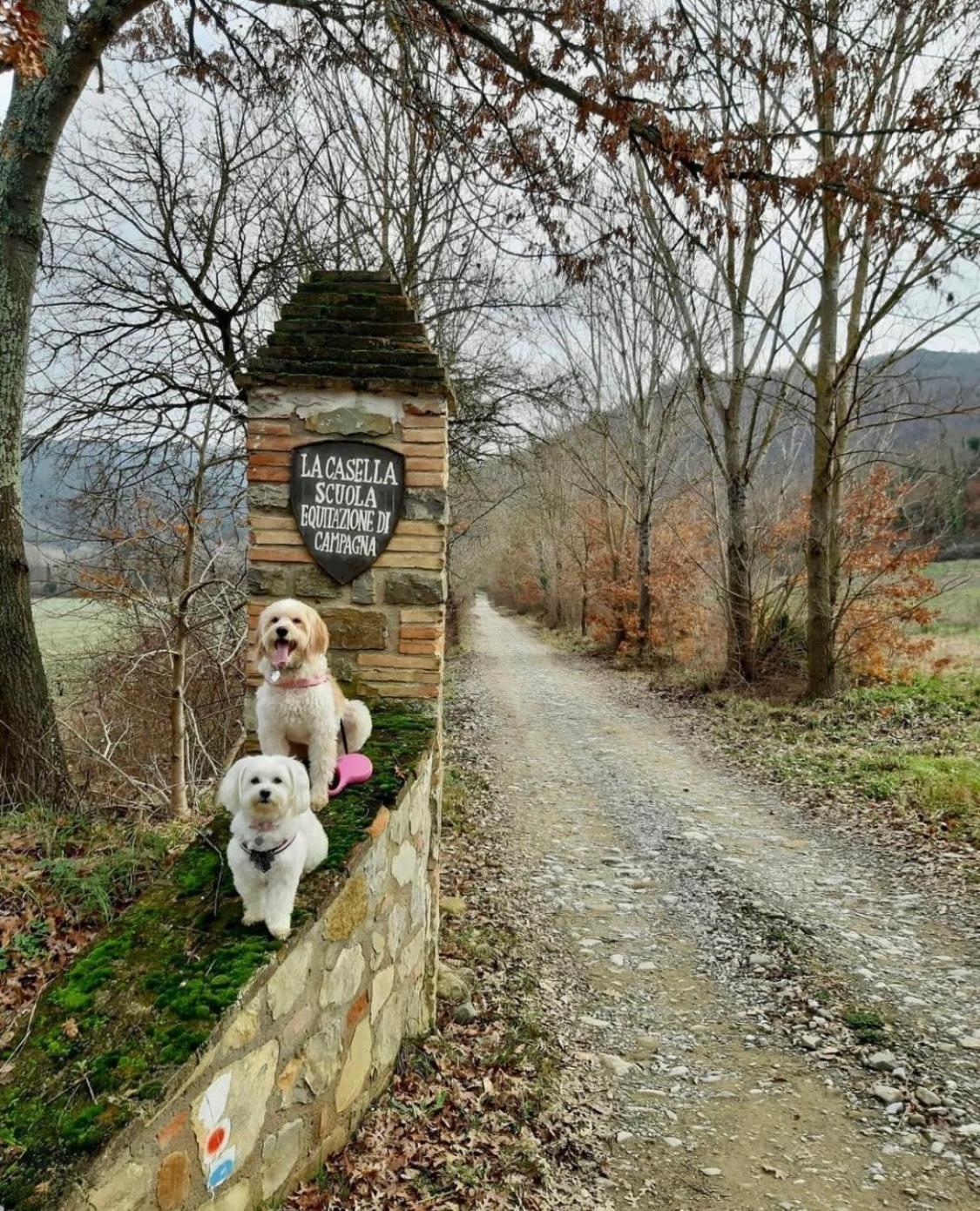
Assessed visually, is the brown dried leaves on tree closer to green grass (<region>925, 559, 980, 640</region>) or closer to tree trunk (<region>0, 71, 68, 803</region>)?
tree trunk (<region>0, 71, 68, 803</region>)

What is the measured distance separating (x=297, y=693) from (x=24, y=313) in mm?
3861

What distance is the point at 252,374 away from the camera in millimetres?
3762

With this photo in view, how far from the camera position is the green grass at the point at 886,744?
20.9ft

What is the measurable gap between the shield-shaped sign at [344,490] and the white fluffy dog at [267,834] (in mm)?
1800

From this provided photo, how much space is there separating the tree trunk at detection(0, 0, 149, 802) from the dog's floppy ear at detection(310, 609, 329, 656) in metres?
2.93

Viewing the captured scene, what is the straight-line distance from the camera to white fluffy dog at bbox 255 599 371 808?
9.08ft

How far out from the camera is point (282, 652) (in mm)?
2734

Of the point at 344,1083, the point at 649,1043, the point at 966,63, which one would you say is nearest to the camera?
A: the point at 344,1083

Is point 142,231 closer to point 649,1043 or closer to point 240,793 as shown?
point 240,793

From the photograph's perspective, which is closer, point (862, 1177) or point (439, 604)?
point (862, 1177)

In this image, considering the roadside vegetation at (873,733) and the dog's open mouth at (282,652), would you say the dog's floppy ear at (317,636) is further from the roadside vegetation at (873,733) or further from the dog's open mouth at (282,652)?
the roadside vegetation at (873,733)

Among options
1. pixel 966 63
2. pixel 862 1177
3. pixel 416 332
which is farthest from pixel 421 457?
pixel 966 63

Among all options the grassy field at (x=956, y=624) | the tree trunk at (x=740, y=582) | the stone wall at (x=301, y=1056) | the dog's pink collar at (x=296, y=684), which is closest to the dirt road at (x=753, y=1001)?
the stone wall at (x=301, y=1056)

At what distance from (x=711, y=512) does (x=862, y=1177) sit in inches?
453
